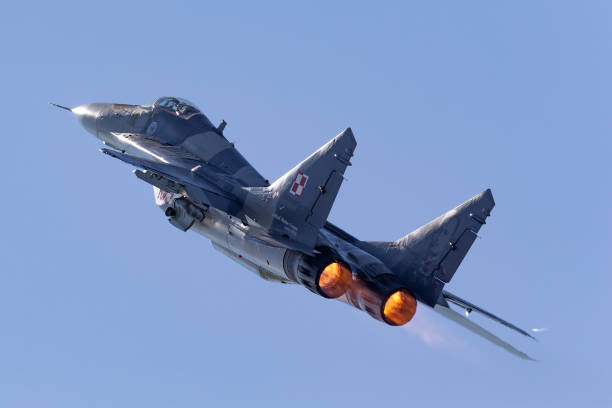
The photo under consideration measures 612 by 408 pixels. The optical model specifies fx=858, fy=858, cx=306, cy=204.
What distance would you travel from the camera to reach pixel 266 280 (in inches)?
840

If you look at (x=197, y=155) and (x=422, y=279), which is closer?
(x=422, y=279)

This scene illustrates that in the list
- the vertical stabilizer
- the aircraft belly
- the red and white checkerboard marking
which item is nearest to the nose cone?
the aircraft belly

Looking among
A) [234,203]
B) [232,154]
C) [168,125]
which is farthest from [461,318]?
[168,125]

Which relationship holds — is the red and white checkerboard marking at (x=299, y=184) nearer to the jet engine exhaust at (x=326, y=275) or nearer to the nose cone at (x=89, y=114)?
the jet engine exhaust at (x=326, y=275)

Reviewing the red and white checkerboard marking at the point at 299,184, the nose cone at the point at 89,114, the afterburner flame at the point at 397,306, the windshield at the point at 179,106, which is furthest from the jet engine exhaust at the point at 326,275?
the nose cone at the point at 89,114

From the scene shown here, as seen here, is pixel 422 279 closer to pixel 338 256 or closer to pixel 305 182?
pixel 338 256

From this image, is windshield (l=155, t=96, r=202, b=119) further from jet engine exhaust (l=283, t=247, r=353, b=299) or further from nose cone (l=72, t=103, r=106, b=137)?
jet engine exhaust (l=283, t=247, r=353, b=299)

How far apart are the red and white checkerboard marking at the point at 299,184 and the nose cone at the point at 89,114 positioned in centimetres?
943

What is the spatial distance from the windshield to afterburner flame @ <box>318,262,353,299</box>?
838 centimetres

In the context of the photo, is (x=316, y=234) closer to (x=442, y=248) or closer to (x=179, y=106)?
(x=442, y=248)

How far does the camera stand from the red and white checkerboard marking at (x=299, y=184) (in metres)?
18.9

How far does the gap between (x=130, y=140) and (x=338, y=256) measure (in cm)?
858

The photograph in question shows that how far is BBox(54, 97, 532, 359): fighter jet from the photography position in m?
18.4

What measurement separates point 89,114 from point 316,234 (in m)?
10.7
